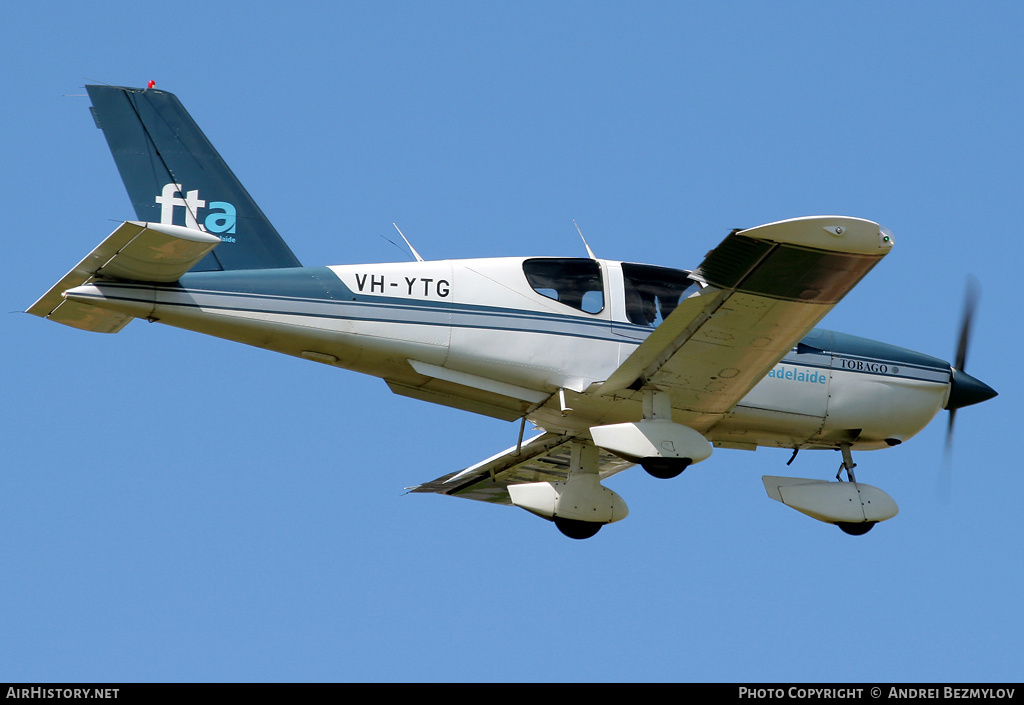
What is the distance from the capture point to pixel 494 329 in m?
11.8

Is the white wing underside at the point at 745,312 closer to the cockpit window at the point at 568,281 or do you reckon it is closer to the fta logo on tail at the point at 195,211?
the cockpit window at the point at 568,281

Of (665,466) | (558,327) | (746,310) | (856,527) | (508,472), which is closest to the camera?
(746,310)

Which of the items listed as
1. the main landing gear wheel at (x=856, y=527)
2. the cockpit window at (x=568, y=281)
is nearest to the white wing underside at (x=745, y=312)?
the cockpit window at (x=568, y=281)

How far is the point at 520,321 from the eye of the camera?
467 inches

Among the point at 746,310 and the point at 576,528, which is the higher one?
the point at 746,310

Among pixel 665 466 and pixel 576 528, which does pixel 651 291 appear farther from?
pixel 576 528

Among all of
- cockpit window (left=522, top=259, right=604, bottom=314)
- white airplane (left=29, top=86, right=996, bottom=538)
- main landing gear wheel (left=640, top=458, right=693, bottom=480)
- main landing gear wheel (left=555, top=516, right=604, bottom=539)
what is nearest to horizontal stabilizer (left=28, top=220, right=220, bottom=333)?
white airplane (left=29, top=86, right=996, bottom=538)

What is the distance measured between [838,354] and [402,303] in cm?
468

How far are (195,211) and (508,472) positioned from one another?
5151 millimetres

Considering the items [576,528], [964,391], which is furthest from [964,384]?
[576,528]

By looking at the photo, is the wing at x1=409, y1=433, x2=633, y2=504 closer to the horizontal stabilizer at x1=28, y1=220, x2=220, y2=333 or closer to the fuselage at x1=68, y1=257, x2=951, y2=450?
the fuselage at x1=68, y1=257, x2=951, y2=450

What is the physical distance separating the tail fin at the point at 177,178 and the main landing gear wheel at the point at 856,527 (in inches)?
242
